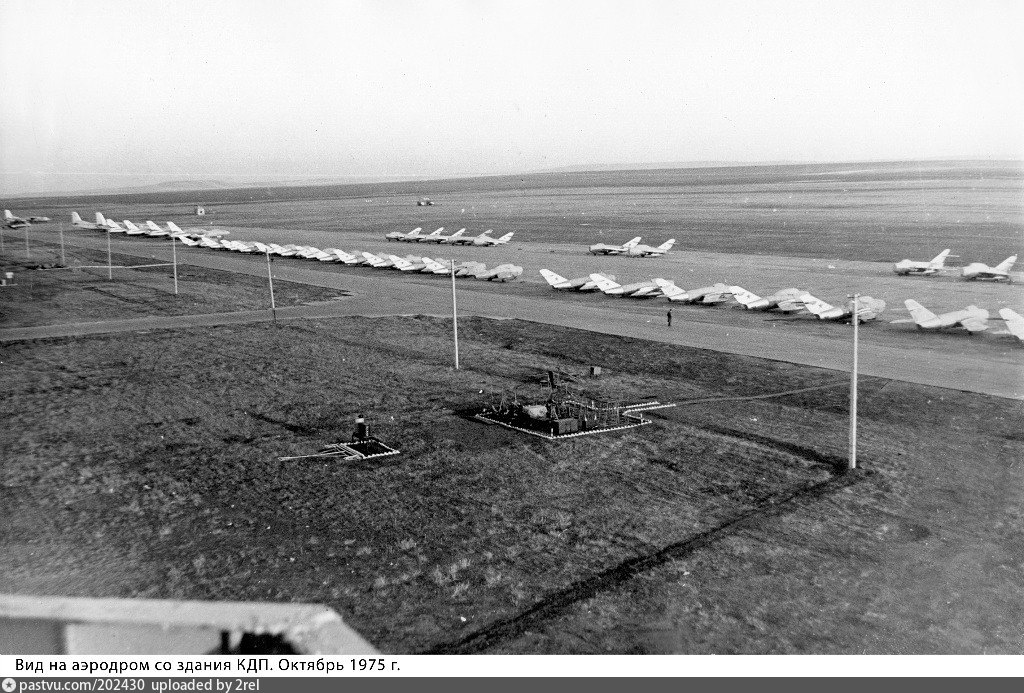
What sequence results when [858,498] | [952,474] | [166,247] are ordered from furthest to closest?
1. [166,247]
2. [952,474]
3. [858,498]

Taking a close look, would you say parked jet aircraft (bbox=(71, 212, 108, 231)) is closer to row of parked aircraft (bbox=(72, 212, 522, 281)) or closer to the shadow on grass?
row of parked aircraft (bbox=(72, 212, 522, 281))

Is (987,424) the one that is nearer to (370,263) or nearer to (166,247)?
(370,263)

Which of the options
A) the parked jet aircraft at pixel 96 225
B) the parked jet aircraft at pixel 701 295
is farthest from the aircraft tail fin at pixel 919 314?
the parked jet aircraft at pixel 96 225

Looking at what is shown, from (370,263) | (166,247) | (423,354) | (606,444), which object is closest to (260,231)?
(166,247)

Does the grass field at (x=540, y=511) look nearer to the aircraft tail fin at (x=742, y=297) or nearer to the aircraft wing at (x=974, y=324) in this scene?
the aircraft wing at (x=974, y=324)

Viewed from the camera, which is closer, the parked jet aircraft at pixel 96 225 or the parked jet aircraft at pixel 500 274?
the parked jet aircraft at pixel 500 274
